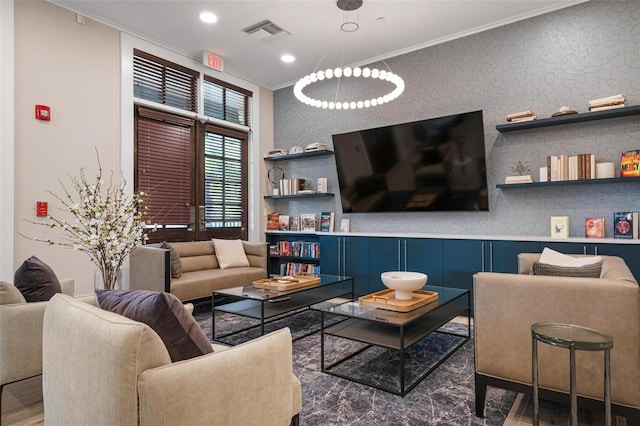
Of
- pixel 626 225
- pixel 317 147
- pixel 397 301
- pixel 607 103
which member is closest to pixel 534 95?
pixel 607 103

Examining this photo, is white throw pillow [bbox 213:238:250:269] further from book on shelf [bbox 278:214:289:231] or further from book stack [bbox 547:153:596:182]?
book stack [bbox 547:153:596:182]

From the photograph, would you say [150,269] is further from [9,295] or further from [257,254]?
[9,295]

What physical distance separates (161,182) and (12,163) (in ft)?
5.06

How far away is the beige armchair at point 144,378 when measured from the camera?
1.06 meters

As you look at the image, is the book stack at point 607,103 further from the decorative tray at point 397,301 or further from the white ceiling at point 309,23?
the decorative tray at point 397,301

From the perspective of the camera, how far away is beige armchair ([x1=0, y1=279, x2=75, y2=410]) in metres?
1.96

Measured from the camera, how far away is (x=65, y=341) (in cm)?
127

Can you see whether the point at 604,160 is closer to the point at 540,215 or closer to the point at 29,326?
the point at 540,215

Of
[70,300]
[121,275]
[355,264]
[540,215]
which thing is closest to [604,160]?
[540,215]

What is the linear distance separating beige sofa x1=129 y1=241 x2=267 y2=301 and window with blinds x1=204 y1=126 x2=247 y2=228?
2.20 feet

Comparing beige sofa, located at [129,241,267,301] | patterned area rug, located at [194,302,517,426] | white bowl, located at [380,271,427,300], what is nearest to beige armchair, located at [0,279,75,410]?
patterned area rug, located at [194,302,517,426]

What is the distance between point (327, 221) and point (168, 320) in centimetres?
436

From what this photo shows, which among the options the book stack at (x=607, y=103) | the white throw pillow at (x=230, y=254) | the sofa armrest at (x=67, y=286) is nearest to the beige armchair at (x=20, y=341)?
the sofa armrest at (x=67, y=286)

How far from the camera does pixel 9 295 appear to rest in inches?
80.6
